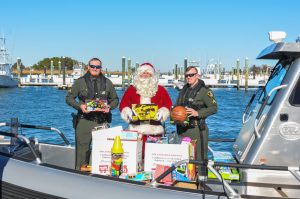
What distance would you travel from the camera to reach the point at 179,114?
15.2 feet

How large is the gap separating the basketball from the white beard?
0.60m

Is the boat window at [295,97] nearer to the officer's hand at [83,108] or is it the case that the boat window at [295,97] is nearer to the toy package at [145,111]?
the toy package at [145,111]

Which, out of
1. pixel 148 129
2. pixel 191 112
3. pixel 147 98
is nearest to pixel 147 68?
A: pixel 147 98

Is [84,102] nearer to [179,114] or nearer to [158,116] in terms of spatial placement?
[158,116]

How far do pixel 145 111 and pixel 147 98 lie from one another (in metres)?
0.29

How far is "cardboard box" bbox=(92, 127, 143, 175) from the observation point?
4516 millimetres

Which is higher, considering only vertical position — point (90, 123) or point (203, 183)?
point (90, 123)

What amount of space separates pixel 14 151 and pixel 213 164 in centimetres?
269

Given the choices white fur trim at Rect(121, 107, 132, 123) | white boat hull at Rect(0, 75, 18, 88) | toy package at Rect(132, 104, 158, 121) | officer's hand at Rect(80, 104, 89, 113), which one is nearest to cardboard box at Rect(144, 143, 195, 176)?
toy package at Rect(132, 104, 158, 121)

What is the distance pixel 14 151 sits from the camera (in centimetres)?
526

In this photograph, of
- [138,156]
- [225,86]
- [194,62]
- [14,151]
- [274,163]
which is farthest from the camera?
[225,86]

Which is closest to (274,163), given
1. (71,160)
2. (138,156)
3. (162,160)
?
(162,160)

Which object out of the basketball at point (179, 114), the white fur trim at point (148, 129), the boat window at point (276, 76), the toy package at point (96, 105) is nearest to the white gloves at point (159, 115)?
the white fur trim at point (148, 129)

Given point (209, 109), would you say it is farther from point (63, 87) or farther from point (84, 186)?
point (63, 87)
